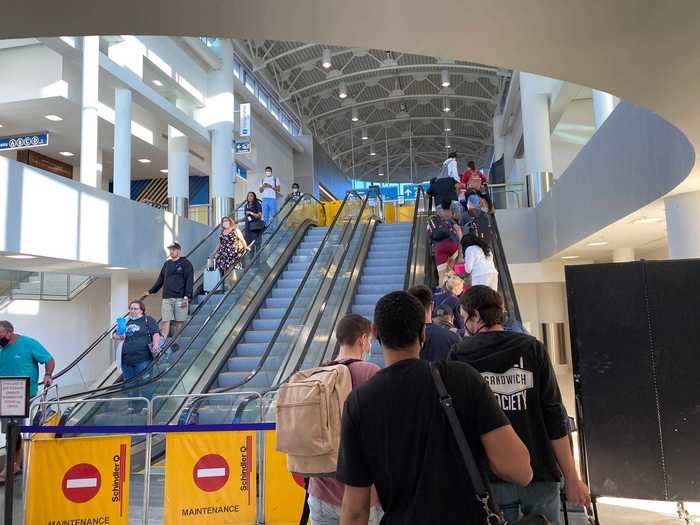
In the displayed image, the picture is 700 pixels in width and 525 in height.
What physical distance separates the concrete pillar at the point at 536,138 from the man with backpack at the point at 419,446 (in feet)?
52.6

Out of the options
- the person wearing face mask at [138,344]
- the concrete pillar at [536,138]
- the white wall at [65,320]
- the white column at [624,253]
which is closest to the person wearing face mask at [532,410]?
the person wearing face mask at [138,344]

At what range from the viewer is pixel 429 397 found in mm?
1804

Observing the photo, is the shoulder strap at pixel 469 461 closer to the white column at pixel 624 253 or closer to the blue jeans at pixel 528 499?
the blue jeans at pixel 528 499

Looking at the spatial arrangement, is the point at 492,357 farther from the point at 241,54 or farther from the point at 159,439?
the point at 241,54

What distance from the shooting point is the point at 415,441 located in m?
1.79

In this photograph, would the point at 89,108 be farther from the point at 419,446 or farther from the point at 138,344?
the point at 419,446

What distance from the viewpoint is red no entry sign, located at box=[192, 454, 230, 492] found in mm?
4676

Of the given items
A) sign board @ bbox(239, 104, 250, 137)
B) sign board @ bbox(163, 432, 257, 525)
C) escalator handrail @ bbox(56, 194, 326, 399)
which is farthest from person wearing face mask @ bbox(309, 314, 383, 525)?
sign board @ bbox(239, 104, 250, 137)

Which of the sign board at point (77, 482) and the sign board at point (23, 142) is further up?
the sign board at point (23, 142)

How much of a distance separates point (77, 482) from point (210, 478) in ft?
3.27

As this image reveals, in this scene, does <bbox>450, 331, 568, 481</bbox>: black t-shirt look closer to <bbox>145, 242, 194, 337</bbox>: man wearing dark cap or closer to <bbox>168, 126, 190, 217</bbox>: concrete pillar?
<bbox>145, 242, 194, 337</bbox>: man wearing dark cap

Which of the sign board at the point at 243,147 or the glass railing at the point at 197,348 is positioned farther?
the sign board at the point at 243,147

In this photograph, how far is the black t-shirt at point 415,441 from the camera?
5.78 ft

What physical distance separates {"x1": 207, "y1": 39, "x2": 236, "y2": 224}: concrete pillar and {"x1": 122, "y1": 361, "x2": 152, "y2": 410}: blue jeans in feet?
32.9
